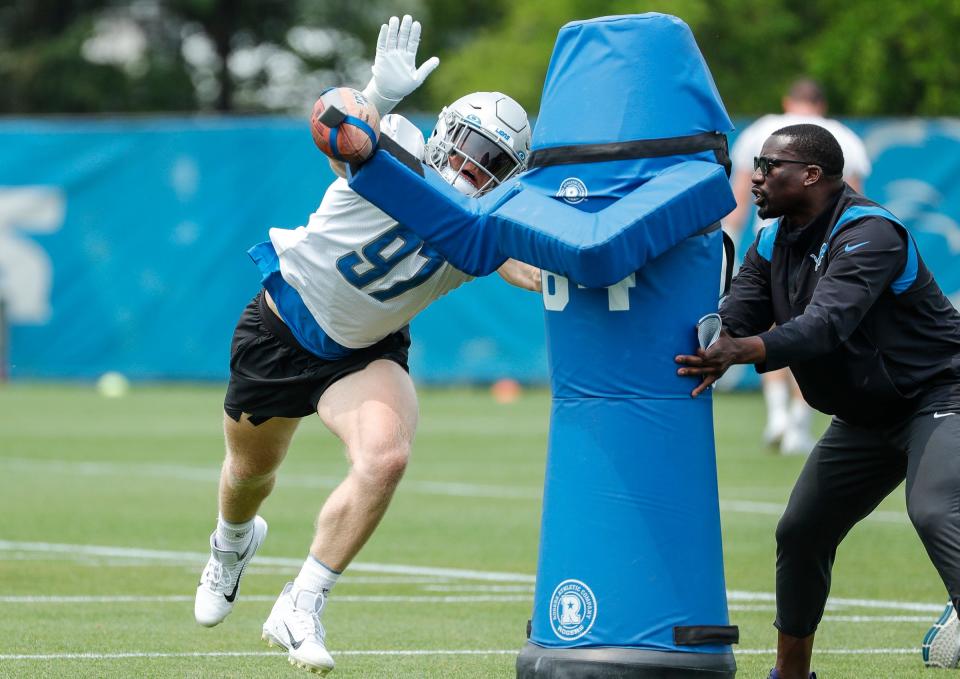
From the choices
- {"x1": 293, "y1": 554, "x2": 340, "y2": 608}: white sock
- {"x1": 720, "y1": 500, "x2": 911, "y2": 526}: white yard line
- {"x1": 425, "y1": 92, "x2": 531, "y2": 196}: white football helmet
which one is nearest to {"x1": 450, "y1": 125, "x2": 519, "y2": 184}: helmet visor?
{"x1": 425, "y1": 92, "x2": 531, "y2": 196}: white football helmet

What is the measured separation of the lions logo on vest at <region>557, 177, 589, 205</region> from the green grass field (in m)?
1.82

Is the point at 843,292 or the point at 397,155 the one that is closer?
the point at 843,292

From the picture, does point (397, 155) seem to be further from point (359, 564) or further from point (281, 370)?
point (359, 564)

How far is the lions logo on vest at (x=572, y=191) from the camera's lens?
5.32 m

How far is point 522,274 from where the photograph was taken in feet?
20.4

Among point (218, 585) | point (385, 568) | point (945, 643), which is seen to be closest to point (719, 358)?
point (945, 643)

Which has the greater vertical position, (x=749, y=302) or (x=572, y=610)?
(x=749, y=302)

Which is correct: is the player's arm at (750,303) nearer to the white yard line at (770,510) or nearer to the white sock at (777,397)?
the white yard line at (770,510)

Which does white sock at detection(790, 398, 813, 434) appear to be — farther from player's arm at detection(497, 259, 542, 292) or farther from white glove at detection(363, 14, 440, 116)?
white glove at detection(363, 14, 440, 116)

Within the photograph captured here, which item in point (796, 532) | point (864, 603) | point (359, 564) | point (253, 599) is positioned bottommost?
point (359, 564)

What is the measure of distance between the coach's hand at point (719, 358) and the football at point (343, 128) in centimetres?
116

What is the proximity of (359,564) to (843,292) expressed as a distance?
A: 4402mm

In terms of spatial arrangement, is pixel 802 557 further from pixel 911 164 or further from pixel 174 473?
pixel 911 164

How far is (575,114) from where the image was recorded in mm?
5391
